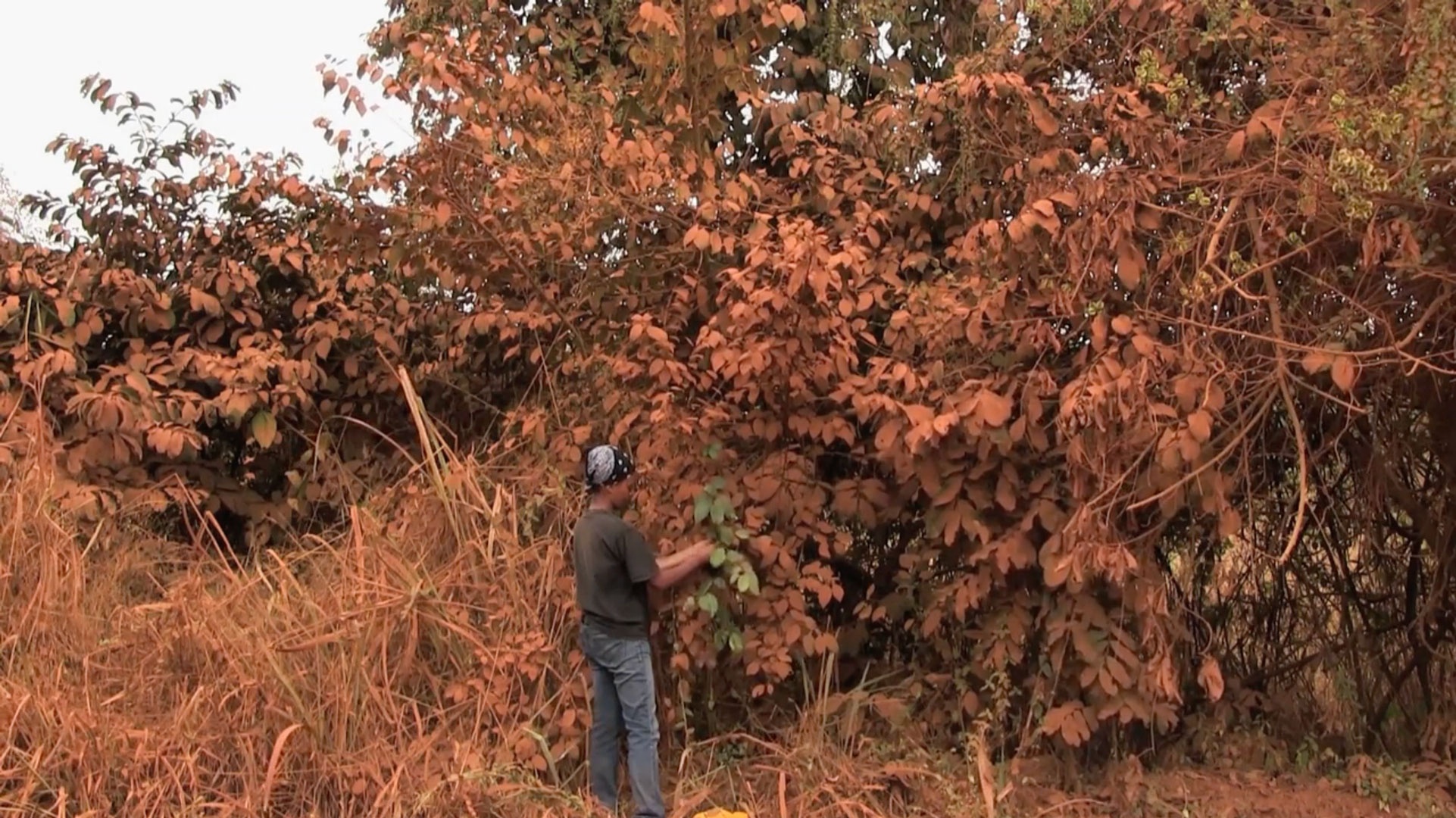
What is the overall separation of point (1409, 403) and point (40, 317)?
713 centimetres

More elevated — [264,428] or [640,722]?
[264,428]

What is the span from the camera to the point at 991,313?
445 centimetres

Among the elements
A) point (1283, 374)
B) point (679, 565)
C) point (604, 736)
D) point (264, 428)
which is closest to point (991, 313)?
point (1283, 374)

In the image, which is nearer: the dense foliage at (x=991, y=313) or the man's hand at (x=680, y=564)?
the dense foliage at (x=991, y=313)

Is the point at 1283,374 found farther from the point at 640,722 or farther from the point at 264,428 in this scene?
the point at 264,428

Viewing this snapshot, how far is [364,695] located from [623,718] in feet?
3.77

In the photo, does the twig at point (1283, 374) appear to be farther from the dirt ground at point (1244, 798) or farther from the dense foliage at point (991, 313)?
the dirt ground at point (1244, 798)

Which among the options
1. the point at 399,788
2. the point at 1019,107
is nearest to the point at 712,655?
the point at 399,788

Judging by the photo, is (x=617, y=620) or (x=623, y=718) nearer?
(x=617, y=620)

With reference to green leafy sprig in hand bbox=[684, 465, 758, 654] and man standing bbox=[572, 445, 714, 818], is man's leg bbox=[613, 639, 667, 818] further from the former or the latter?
green leafy sprig in hand bbox=[684, 465, 758, 654]

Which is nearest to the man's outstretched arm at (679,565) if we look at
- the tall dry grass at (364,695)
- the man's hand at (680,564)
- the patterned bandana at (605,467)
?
the man's hand at (680,564)

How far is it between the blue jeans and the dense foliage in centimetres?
33

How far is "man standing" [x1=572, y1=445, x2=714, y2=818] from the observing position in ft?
15.0

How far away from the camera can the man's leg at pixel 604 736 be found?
473 cm
